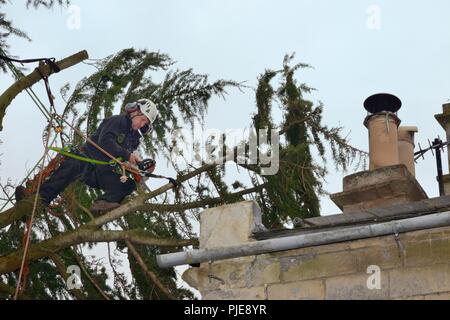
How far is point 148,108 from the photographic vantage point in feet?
37.5

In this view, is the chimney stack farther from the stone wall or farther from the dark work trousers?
the dark work trousers

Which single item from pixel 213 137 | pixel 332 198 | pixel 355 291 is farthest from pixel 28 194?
pixel 355 291

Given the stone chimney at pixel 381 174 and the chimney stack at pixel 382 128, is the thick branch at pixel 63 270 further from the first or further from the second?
the chimney stack at pixel 382 128

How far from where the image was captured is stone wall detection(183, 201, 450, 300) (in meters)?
7.51

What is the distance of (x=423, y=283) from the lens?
7.46 m

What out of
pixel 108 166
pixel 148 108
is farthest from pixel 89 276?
pixel 148 108

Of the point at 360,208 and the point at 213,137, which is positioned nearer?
the point at 360,208

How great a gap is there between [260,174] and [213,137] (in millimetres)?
816

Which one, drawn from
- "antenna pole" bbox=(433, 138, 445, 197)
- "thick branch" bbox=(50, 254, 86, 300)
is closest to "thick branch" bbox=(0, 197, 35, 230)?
"thick branch" bbox=(50, 254, 86, 300)

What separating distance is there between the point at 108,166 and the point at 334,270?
4283mm

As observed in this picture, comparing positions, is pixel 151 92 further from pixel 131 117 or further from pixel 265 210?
pixel 265 210
